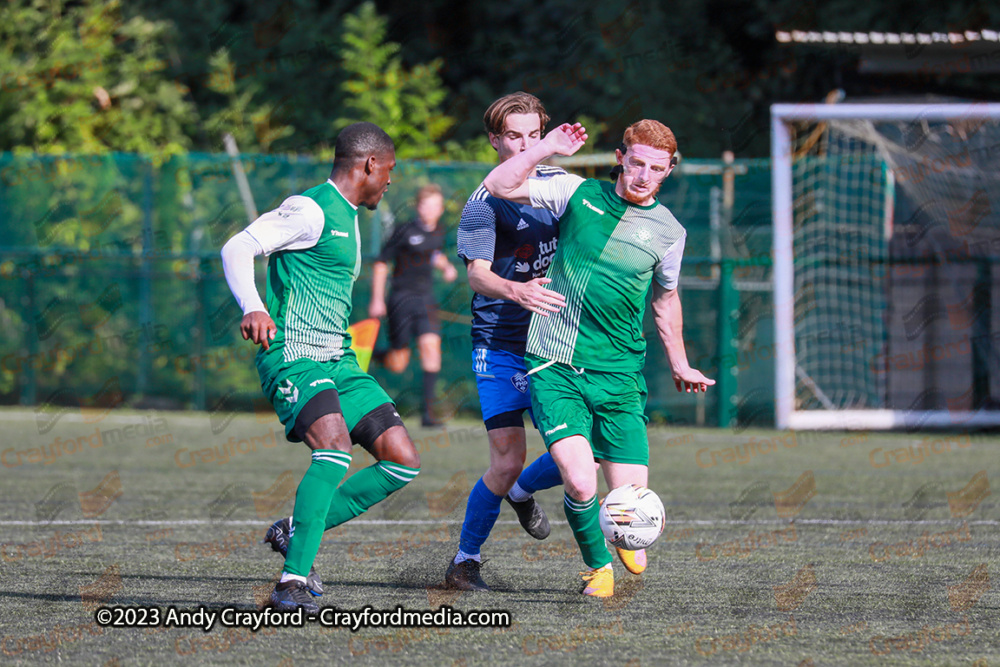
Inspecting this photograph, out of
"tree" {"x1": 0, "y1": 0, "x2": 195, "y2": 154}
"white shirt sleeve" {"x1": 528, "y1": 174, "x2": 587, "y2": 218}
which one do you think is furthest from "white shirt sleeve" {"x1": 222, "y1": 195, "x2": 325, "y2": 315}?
"tree" {"x1": 0, "y1": 0, "x2": 195, "y2": 154}

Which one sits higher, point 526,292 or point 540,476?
point 526,292

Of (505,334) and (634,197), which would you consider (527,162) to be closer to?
(634,197)

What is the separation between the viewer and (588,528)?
17.0 ft

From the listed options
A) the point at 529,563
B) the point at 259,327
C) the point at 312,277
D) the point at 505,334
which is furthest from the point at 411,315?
the point at 259,327

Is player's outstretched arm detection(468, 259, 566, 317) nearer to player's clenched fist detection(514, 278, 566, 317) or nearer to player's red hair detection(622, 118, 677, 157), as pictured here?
player's clenched fist detection(514, 278, 566, 317)

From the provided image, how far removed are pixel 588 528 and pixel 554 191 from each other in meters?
1.28

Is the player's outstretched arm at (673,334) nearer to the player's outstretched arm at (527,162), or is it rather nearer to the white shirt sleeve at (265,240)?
the player's outstretched arm at (527,162)

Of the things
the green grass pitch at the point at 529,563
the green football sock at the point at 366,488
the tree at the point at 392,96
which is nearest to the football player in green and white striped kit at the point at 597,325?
the green grass pitch at the point at 529,563

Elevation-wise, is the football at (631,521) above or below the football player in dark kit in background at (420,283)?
below

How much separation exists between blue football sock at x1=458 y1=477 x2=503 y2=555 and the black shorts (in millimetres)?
7722

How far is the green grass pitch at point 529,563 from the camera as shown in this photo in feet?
13.9

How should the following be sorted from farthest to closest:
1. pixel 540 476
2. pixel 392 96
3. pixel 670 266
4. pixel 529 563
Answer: pixel 392 96, pixel 529 563, pixel 540 476, pixel 670 266

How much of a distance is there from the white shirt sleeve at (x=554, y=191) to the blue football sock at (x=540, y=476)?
1.04m

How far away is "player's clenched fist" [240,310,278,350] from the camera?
4.48 m
